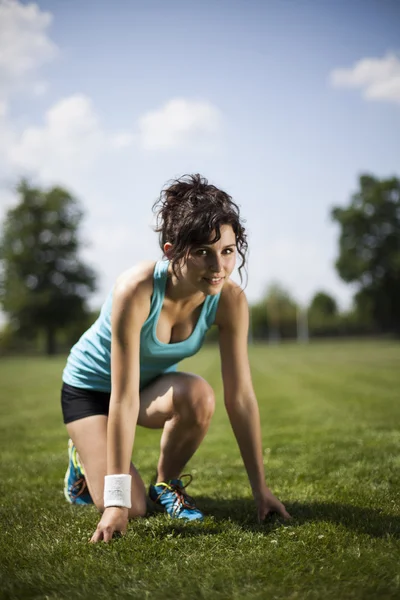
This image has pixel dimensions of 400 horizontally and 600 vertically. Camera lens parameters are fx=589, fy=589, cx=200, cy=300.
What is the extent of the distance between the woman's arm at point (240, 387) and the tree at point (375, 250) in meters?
54.2

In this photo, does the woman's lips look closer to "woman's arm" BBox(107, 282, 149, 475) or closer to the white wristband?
"woman's arm" BBox(107, 282, 149, 475)

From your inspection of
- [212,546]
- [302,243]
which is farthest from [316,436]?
[302,243]

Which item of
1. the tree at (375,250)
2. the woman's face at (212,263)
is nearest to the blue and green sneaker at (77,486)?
the woman's face at (212,263)

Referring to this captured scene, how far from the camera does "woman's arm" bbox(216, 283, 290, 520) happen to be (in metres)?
3.29

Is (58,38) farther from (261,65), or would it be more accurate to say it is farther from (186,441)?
(186,441)

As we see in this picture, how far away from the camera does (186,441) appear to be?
3.52 meters

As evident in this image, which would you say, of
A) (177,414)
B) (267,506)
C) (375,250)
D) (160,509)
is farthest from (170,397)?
(375,250)

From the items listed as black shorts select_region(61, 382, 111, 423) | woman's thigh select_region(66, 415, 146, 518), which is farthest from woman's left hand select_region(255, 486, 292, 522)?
black shorts select_region(61, 382, 111, 423)

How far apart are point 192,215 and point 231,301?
0.71 metres

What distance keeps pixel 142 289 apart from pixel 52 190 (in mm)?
49404

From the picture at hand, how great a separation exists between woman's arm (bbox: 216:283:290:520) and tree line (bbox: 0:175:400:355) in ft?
147

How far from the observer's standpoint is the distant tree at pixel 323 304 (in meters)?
88.2

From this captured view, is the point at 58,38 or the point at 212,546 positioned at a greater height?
the point at 58,38

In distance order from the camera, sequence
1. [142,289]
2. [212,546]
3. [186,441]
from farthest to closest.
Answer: [186,441]
[142,289]
[212,546]
